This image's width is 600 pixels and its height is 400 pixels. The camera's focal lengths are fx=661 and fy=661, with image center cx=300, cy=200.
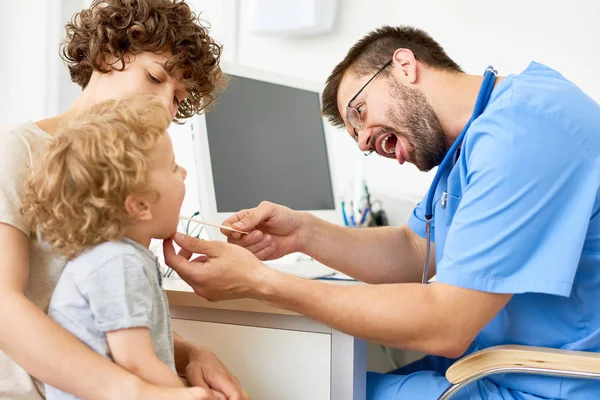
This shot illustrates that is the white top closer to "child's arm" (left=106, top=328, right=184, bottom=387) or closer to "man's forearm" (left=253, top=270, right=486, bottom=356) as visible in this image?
"child's arm" (left=106, top=328, right=184, bottom=387)

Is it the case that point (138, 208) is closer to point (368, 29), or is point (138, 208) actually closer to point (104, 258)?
point (104, 258)

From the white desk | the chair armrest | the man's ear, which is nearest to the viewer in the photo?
the chair armrest

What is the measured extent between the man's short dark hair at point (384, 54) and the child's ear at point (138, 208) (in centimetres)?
73

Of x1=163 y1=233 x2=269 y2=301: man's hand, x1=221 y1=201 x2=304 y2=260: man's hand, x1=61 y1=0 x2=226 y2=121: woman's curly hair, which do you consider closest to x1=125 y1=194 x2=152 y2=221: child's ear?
x1=163 y1=233 x2=269 y2=301: man's hand

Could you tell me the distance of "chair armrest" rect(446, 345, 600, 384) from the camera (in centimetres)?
103

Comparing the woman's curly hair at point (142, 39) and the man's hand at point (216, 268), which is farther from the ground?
the woman's curly hair at point (142, 39)

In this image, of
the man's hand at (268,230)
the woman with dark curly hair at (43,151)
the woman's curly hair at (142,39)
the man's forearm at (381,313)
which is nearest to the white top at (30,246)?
the woman with dark curly hair at (43,151)

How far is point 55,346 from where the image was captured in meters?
0.87

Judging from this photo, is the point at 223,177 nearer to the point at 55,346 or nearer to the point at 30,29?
the point at 55,346

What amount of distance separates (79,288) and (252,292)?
317 mm

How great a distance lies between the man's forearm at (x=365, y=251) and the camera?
1596 millimetres

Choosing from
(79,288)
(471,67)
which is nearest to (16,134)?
(79,288)

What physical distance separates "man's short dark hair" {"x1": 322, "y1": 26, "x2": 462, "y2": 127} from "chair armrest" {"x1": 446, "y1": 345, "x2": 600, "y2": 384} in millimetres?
671

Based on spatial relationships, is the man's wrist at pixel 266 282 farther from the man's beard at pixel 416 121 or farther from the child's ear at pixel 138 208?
the man's beard at pixel 416 121
